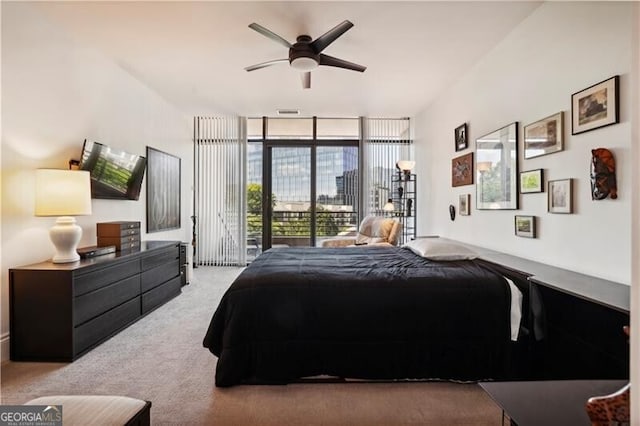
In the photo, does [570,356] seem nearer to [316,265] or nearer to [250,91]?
[316,265]

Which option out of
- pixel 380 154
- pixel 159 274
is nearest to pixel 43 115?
pixel 159 274

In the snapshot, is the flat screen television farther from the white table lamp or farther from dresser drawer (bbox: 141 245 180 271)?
dresser drawer (bbox: 141 245 180 271)

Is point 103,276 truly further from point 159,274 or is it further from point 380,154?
point 380,154

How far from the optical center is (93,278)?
268 centimetres

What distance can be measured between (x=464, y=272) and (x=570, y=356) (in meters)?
0.75

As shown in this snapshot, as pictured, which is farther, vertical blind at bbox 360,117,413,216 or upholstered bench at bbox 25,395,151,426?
vertical blind at bbox 360,117,413,216

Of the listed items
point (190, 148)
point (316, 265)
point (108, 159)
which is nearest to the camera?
point (316, 265)

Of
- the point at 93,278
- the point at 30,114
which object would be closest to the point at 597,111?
the point at 93,278

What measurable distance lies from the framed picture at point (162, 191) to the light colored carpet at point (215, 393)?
2292mm

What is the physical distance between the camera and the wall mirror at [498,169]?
9.52 ft

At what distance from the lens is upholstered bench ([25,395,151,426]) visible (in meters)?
1.16

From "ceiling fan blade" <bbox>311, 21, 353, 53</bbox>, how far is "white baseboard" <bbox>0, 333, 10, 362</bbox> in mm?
3397

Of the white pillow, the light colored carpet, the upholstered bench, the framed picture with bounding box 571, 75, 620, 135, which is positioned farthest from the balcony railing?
the upholstered bench

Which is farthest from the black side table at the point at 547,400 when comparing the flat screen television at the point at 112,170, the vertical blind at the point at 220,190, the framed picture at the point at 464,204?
the vertical blind at the point at 220,190
